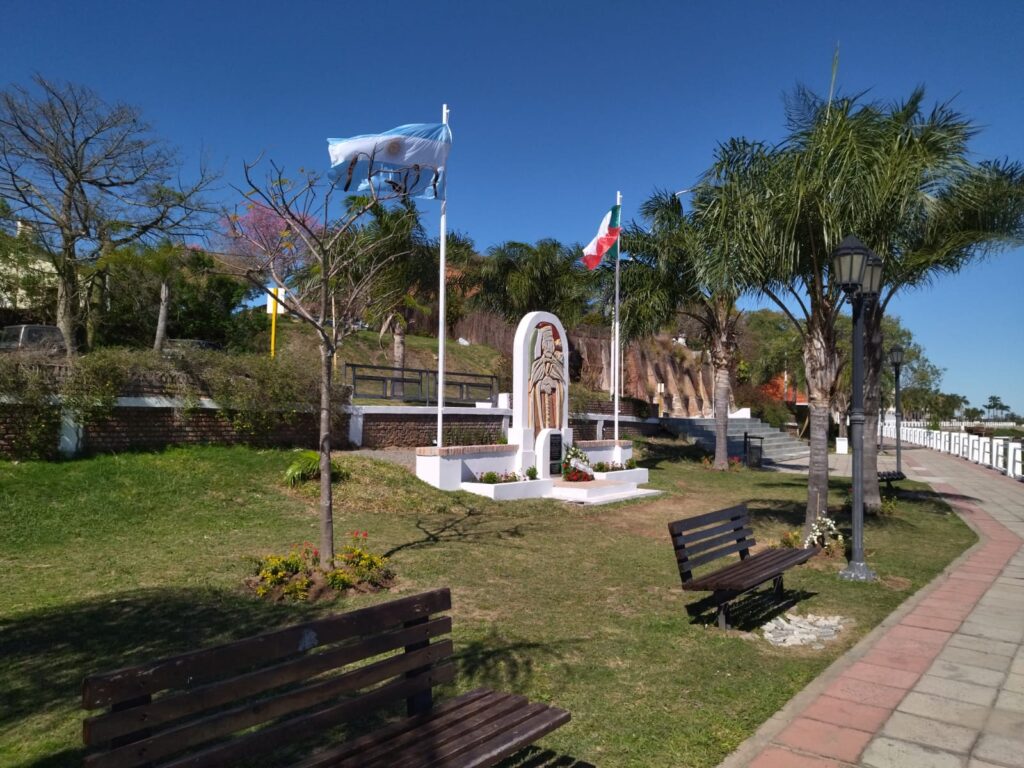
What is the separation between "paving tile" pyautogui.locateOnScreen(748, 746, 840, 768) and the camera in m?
3.49

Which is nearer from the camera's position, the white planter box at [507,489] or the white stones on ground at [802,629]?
the white stones on ground at [802,629]

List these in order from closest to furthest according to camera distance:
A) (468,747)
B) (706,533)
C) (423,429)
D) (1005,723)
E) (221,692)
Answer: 1. (221,692)
2. (468,747)
3. (1005,723)
4. (706,533)
5. (423,429)

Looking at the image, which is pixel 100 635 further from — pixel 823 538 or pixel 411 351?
pixel 411 351

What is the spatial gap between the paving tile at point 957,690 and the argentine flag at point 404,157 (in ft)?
34.2

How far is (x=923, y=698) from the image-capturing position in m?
4.37

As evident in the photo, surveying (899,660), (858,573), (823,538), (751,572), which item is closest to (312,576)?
(751,572)

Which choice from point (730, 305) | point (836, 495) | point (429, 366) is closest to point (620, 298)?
point (730, 305)

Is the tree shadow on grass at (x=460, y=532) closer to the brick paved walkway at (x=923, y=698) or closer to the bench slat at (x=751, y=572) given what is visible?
the bench slat at (x=751, y=572)

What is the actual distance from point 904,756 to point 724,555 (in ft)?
10.2

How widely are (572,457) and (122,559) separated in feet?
33.5

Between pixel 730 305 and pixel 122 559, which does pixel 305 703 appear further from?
pixel 730 305

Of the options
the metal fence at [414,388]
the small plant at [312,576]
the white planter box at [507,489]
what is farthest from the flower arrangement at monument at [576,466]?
the small plant at [312,576]

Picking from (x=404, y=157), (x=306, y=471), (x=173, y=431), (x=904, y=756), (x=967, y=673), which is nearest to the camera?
(x=904, y=756)

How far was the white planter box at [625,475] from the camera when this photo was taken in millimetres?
16734
